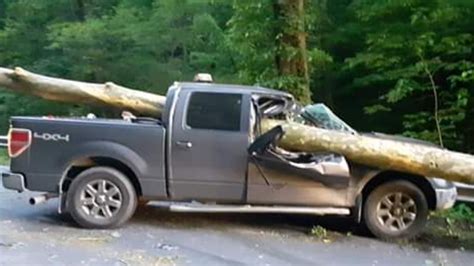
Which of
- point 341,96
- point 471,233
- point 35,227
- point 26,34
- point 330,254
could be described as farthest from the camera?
point 26,34

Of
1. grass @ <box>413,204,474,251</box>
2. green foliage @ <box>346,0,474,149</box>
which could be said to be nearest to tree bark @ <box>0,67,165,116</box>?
grass @ <box>413,204,474,251</box>

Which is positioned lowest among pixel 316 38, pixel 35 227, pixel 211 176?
pixel 35 227

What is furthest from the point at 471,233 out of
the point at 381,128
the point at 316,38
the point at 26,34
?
the point at 26,34

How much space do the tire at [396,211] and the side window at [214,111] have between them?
6.12 feet

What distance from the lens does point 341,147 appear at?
25.1ft

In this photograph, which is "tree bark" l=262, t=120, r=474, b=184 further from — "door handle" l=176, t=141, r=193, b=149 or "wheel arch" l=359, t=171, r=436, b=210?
"door handle" l=176, t=141, r=193, b=149

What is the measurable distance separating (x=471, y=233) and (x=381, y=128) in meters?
6.44

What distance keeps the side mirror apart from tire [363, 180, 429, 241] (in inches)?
54.4

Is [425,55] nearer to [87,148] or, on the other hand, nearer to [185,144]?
[185,144]

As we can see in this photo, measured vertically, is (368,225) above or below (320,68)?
below

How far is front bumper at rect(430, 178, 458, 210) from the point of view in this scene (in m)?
7.74

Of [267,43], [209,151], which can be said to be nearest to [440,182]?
[209,151]

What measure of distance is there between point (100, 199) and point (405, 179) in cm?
361

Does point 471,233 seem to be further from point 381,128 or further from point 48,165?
point 381,128
